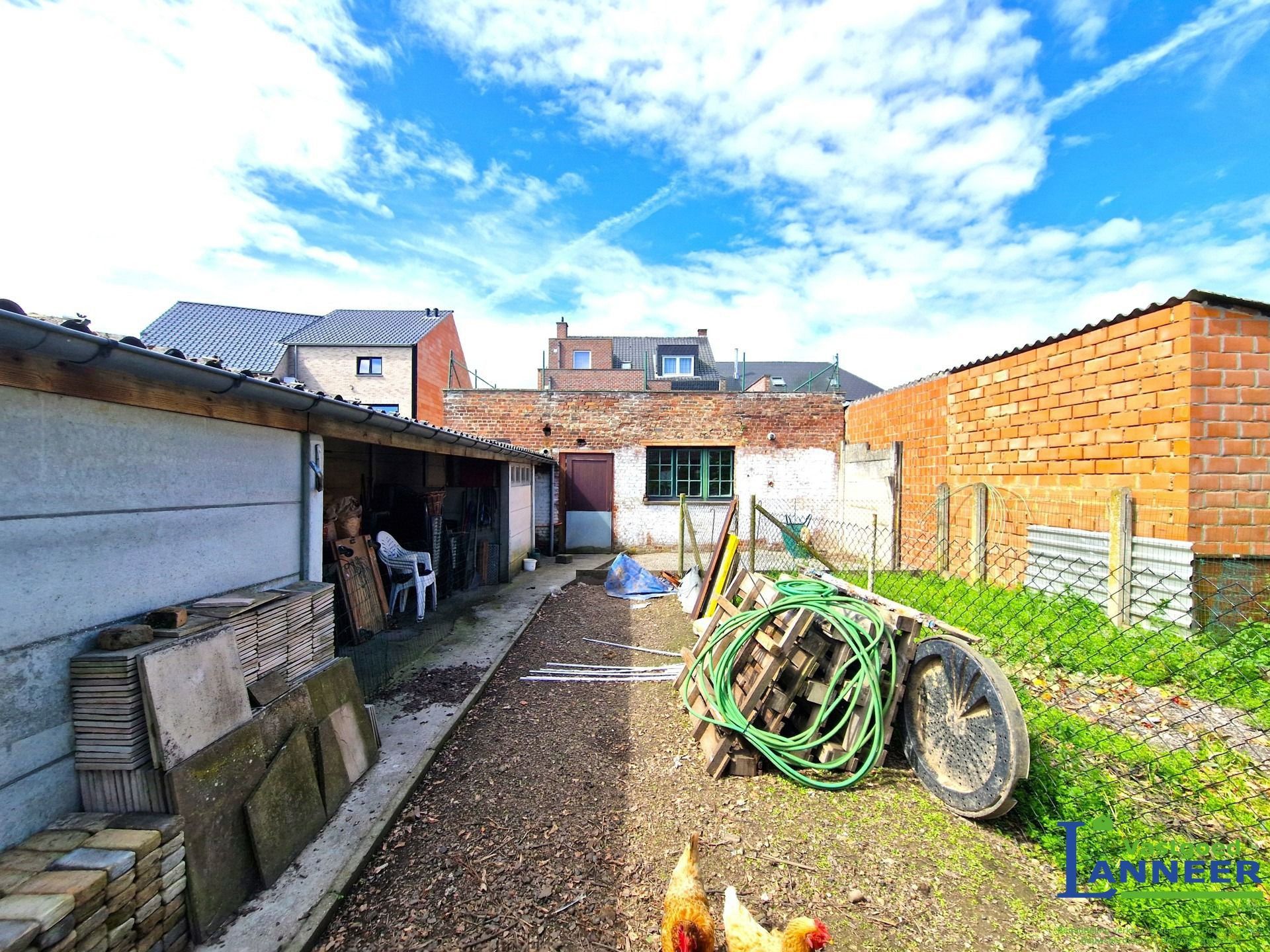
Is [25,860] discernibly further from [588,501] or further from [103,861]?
[588,501]

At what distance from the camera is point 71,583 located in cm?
198

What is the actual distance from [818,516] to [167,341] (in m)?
28.2

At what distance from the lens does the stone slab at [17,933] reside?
138 cm

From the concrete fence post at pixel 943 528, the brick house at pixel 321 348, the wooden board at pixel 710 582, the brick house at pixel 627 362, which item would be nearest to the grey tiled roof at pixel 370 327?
the brick house at pixel 321 348

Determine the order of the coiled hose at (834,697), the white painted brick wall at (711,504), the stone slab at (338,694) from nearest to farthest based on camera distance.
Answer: the stone slab at (338,694)
the coiled hose at (834,697)
the white painted brick wall at (711,504)

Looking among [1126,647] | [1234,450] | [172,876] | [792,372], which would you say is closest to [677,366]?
[792,372]

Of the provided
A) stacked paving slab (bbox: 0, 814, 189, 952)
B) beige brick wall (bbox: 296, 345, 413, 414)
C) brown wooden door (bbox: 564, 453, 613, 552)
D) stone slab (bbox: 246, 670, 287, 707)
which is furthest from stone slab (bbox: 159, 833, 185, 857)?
beige brick wall (bbox: 296, 345, 413, 414)

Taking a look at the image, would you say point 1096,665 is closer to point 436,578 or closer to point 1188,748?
point 1188,748

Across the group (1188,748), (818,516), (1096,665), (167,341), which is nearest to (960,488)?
(1096,665)

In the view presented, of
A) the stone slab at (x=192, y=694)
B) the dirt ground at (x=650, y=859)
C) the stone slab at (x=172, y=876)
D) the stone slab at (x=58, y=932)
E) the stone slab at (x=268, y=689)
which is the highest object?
the stone slab at (x=192, y=694)

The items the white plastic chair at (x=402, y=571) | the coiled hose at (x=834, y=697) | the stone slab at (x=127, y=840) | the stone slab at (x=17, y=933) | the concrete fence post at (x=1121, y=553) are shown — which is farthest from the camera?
the white plastic chair at (x=402, y=571)

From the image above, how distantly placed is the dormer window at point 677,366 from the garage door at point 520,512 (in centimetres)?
2147

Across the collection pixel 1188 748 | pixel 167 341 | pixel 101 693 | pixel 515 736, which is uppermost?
pixel 167 341

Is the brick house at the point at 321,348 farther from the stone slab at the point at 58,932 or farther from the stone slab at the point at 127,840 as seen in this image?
the stone slab at the point at 58,932
